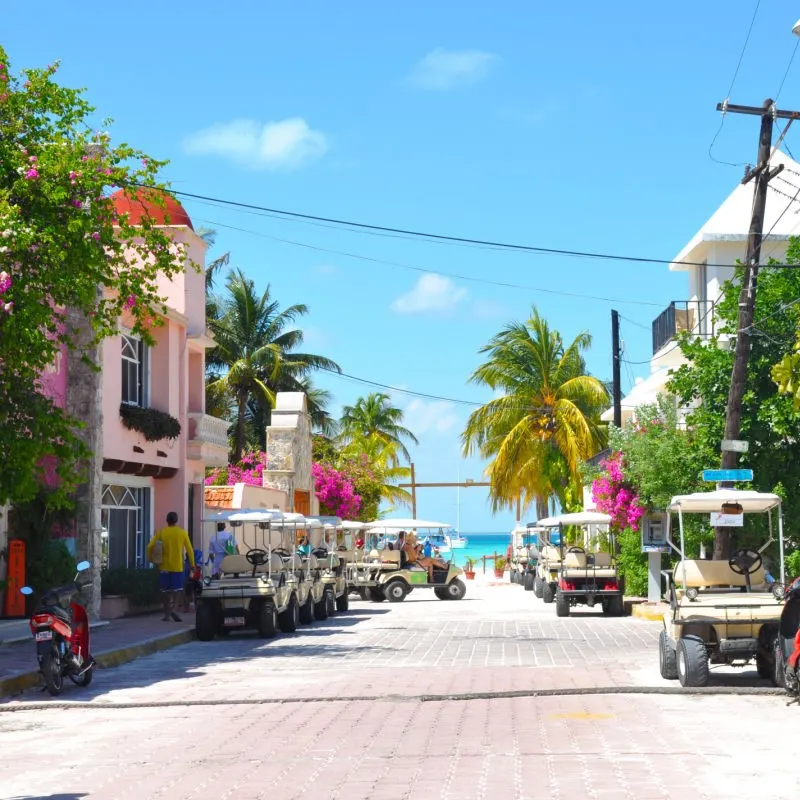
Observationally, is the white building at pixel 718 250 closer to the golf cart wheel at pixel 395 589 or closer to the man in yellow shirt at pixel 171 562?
the golf cart wheel at pixel 395 589

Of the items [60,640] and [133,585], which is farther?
[133,585]

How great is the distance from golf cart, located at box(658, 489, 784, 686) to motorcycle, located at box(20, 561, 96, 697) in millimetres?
6287

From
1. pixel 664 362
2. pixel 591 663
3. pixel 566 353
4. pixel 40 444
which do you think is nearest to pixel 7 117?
pixel 40 444

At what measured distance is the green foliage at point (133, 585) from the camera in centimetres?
2588

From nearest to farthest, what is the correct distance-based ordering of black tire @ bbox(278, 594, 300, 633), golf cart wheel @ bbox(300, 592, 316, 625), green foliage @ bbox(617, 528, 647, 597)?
black tire @ bbox(278, 594, 300, 633) → golf cart wheel @ bbox(300, 592, 316, 625) → green foliage @ bbox(617, 528, 647, 597)

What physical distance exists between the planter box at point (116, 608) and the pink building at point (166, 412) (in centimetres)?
175

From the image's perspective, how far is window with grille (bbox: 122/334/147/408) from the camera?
95.3 feet

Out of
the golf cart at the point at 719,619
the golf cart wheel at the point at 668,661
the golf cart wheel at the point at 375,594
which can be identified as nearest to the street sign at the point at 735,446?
the golf cart at the point at 719,619

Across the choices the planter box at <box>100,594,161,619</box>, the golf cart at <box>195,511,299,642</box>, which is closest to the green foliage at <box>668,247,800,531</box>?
the golf cart at <box>195,511,299,642</box>

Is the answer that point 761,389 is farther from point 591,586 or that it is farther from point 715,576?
point 715,576

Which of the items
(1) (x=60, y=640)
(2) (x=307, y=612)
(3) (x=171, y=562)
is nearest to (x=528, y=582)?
(2) (x=307, y=612)

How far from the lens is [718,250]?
110 feet

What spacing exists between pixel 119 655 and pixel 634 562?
16.5 m

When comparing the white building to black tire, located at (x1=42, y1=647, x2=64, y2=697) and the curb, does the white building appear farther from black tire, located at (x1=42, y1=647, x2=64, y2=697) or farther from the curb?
black tire, located at (x1=42, y1=647, x2=64, y2=697)
